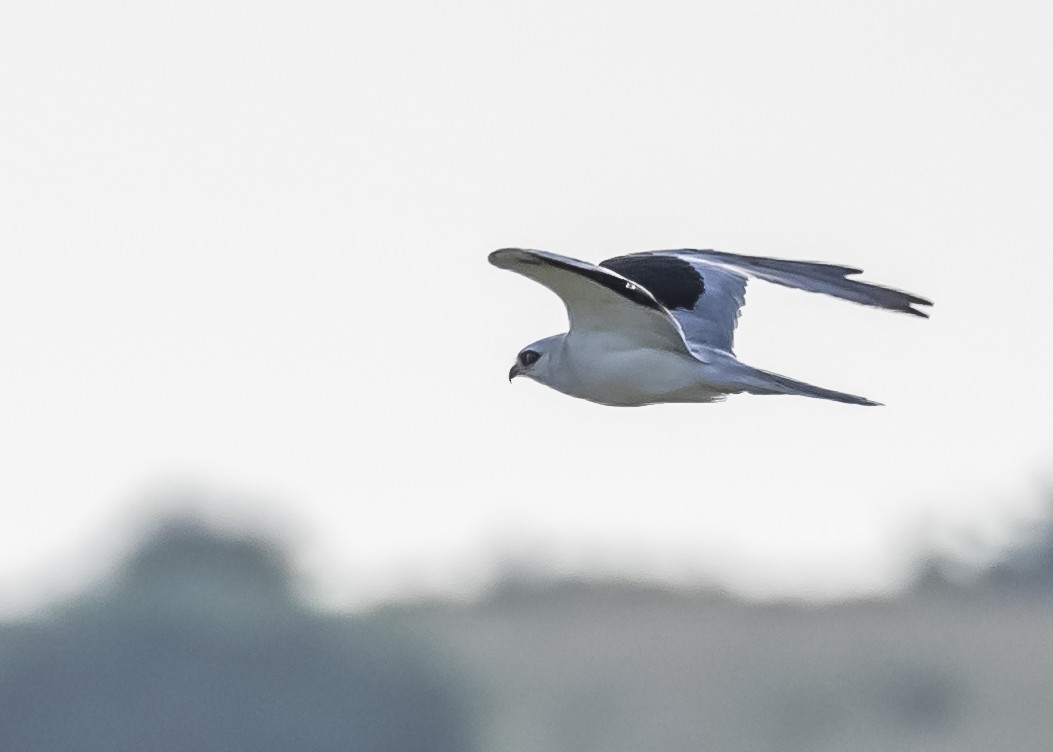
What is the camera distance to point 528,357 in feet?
47.3

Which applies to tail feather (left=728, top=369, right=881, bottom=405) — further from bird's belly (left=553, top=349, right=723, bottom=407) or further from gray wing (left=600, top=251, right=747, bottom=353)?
gray wing (left=600, top=251, right=747, bottom=353)

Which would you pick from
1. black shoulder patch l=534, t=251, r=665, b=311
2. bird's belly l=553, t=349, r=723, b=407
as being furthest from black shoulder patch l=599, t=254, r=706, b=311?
black shoulder patch l=534, t=251, r=665, b=311

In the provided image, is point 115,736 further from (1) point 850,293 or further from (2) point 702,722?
(1) point 850,293

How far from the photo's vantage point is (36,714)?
4822cm

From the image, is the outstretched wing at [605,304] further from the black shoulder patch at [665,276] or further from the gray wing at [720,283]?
the black shoulder patch at [665,276]

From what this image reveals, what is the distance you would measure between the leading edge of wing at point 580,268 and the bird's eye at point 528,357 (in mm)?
1349

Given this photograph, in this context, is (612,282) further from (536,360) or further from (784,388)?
(536,360)

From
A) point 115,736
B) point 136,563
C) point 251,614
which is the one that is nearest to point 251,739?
point 115,736

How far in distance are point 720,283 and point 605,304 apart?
182cm

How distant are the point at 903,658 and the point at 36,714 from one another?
15911mm

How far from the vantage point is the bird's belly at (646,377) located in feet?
45.0

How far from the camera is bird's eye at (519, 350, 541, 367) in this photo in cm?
1438

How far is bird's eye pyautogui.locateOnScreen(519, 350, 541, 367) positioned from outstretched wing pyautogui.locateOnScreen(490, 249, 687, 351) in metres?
0.38

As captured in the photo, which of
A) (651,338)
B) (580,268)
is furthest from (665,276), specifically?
(580,268)
